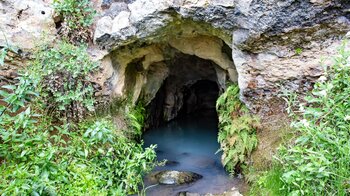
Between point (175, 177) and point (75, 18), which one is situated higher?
point (75, 18)

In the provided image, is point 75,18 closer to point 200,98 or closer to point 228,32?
point 228,32

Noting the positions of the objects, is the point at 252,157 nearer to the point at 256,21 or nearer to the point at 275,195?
the point at 275,195

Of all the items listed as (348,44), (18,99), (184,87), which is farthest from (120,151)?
Answer: (184,87)

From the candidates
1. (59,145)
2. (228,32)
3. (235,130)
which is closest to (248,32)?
(228,32)

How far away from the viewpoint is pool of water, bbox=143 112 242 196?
18.4 ft

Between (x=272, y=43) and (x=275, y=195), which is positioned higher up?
(x=272, y=43)

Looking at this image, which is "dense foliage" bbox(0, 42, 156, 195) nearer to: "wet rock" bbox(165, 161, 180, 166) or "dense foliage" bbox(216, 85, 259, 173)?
"dense foliage" bbox(216, 85, 259, 173)

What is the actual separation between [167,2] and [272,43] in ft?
6.03

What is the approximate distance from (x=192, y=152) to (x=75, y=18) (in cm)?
395

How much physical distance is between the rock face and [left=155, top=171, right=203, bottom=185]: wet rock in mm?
1658

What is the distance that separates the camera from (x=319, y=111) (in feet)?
12.1

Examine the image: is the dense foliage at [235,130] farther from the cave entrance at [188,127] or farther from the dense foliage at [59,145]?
the dense foliage at [59,145]

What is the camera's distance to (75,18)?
5871 millimetres

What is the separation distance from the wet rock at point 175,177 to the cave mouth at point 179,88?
115 inches
